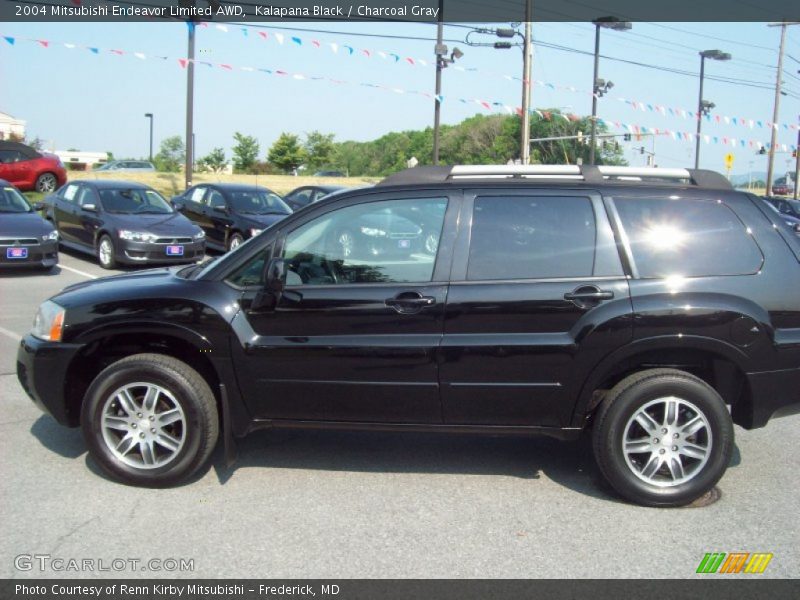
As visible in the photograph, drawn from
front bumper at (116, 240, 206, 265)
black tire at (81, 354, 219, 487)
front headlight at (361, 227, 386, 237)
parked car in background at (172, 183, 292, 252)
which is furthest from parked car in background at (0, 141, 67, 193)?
front headlight at (361, 227, 386, 237)

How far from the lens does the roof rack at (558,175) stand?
4.69 meters

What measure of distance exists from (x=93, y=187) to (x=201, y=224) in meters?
2.59

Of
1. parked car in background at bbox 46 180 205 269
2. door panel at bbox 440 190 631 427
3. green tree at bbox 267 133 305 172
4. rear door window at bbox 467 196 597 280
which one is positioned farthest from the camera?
green tree at bbox 267 133 305 172

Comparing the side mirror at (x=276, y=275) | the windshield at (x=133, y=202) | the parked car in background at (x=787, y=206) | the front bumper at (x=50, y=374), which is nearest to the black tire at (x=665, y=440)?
the side mirror at (x=276, y=275)

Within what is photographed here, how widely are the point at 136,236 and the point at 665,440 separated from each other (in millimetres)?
11914

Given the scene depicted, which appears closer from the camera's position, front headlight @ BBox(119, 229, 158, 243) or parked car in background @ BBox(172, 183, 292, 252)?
front headlight @ BBox(119, 229, 158, 243)

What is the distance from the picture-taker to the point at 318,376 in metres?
4.41

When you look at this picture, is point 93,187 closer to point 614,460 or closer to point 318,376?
point 318,376

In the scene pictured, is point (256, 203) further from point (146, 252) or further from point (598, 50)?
point (598, 50)

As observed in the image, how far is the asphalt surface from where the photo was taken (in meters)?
3.65

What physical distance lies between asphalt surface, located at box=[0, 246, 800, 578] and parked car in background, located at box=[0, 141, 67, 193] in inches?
748

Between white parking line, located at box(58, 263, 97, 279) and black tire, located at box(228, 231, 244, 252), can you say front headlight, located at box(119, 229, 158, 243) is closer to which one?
white parking line, located at box(58, 263, 97, 279)

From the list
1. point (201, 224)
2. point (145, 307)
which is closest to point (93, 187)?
point (201, 224)
